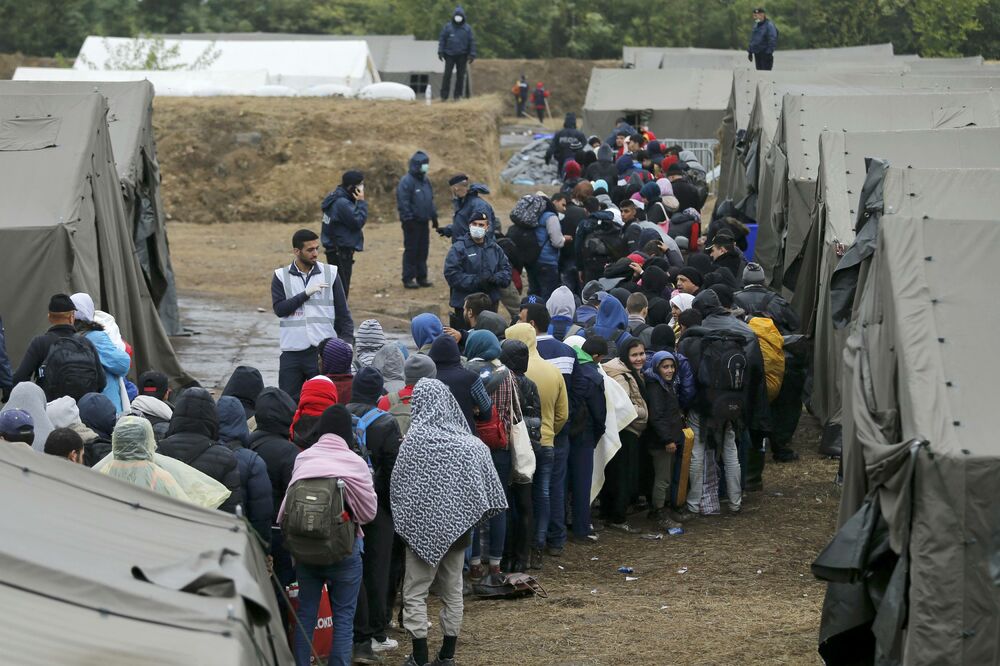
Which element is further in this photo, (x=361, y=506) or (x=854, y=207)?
(x=854, y=207)

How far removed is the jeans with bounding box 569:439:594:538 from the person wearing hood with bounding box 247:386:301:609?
10.3ft

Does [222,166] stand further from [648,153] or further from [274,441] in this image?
[274,441]

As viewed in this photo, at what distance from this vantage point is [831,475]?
1238 centimetres

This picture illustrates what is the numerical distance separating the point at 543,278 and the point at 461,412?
25.8 feet

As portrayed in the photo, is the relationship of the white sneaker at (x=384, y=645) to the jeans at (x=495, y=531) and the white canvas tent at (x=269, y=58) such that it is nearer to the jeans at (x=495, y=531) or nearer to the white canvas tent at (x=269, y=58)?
the jeans at (x=495, y=531)

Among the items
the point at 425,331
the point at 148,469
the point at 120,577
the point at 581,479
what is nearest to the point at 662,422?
the point at 581,479

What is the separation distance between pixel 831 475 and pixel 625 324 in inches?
90.1

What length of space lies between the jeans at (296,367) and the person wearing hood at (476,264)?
261cm

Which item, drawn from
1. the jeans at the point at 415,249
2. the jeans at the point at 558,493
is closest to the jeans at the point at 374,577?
the jeans at the point at 558,493

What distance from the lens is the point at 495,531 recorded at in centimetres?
963

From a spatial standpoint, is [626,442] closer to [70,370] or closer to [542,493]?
[542,493]

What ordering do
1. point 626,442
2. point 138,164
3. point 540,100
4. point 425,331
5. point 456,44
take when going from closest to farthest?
point 425,331 → point 626,442 → point 138,164 → point 456,44 → point 540,100

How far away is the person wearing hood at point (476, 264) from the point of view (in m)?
14.1

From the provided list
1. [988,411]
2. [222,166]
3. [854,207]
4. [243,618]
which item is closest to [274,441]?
[243,618]
